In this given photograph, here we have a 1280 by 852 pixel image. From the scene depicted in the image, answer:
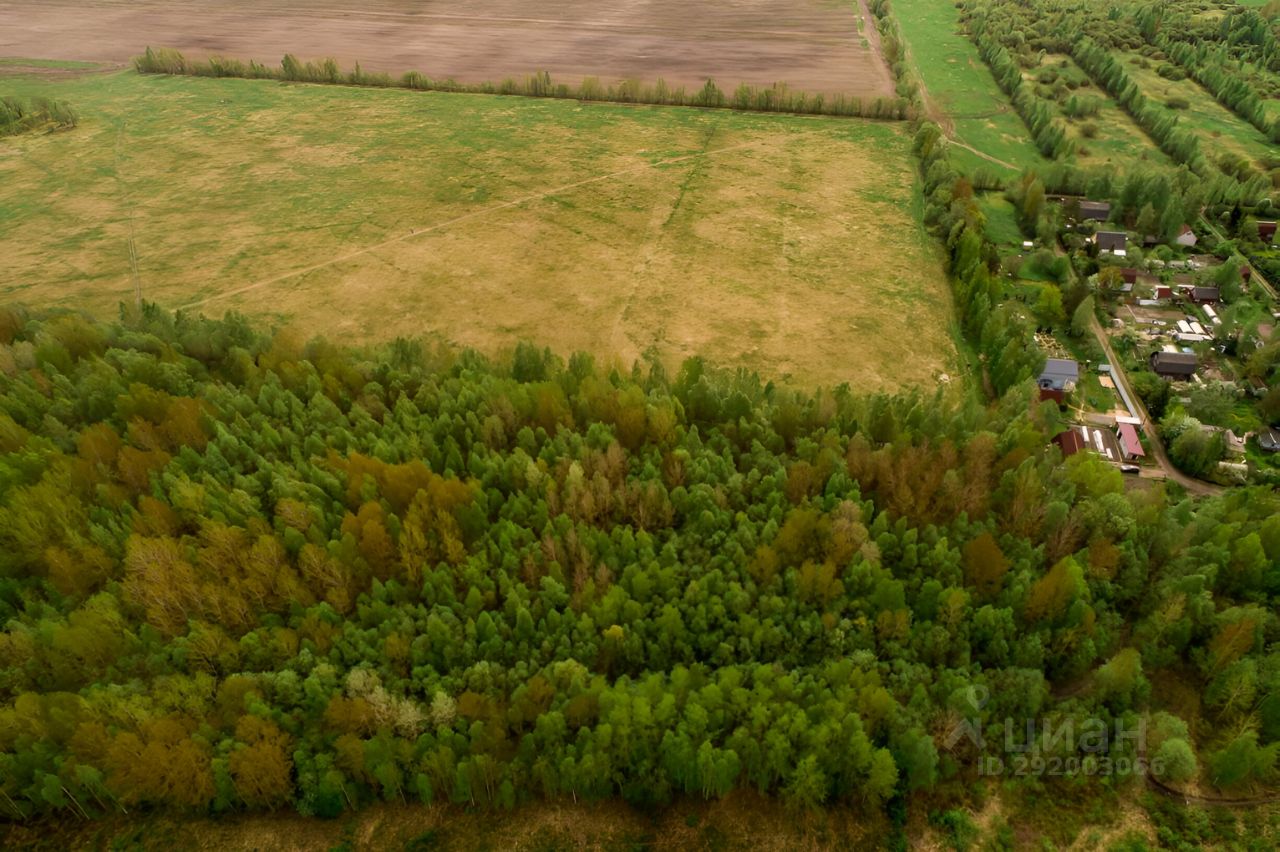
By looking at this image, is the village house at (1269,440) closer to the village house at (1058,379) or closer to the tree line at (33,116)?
the village house at (1058,379)

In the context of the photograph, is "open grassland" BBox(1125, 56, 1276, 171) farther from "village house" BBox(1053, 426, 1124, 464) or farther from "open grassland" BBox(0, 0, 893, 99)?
"village house" BBox(1053, 426, 1124, 464)

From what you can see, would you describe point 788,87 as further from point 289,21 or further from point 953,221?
point 289,21

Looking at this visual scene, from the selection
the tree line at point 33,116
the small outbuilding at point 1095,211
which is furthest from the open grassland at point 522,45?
the small outbuilding at point 1095,211

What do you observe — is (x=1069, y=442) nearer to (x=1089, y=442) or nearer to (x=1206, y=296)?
(x=1089, y=442)

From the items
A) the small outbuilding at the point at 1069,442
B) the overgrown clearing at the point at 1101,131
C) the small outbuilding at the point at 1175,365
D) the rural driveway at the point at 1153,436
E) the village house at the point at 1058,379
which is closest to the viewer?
the rural driveway at the point at 1153,436

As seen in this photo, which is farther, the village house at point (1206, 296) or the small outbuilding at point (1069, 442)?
the village house at point (1206, 296)
